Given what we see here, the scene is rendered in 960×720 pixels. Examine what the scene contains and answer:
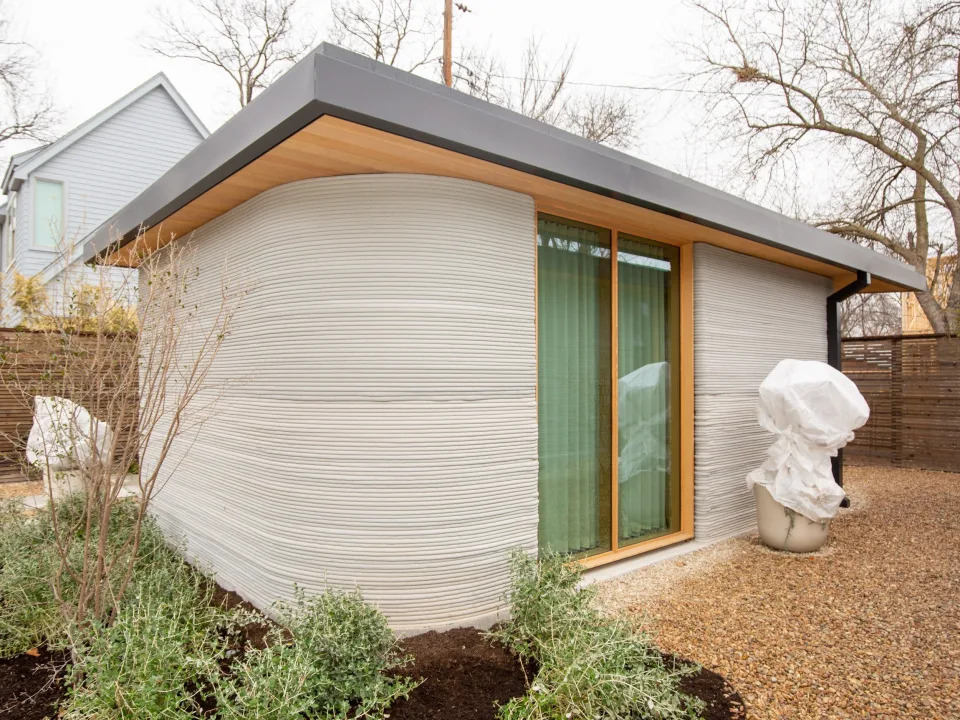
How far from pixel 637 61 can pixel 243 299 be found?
450 inches

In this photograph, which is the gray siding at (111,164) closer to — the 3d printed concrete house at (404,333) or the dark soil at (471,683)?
the 3d printed concrete house at (404,333)

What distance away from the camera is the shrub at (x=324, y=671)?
2.01m

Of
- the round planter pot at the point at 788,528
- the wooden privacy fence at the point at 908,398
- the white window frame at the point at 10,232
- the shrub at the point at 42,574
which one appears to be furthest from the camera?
the white window frame at the point at 10,232

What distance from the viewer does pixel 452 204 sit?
3.04m

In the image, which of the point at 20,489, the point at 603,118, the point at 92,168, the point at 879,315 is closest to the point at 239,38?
the point at 92,168

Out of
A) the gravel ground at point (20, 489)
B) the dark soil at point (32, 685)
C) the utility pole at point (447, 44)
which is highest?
the utility pole at point (447, 44)

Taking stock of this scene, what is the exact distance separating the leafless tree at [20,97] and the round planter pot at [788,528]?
16243 mm

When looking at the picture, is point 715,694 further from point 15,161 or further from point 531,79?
point 531,79

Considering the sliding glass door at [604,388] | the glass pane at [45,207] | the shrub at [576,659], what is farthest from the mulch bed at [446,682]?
the glass pane at [45,207]

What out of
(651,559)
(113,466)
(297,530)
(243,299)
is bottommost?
(651,559)

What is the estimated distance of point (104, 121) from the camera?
11641mm

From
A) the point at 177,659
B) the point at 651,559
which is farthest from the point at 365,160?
the point at 651,559

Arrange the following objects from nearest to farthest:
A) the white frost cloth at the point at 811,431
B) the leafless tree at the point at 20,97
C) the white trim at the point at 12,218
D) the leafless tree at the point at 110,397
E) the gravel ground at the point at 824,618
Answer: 1. the gravel ground at the point at 824,618
2. the leafless tree at the point at 110,397
3. the white frost cloth at the point at 811,431
4. the white trim at the point at 12,218
5. the leafless tree at the point at 20,97

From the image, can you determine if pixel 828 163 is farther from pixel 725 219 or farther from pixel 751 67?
pixel 725 219
